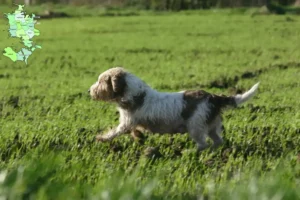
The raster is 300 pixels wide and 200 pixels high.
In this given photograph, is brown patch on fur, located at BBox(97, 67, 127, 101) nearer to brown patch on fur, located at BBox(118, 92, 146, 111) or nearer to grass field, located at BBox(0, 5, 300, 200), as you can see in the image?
brown patch on fur, located at BBox(118, 92, 146, 111)

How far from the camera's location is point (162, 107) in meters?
7.04

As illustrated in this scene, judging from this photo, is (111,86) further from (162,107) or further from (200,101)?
(200,101)

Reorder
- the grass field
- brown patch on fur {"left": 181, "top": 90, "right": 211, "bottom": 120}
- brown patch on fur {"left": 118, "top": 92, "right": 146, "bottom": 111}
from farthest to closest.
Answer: brown patch on fur {"left": 118, "top": 92, "right": 146, "bottom": 111}
brown patch on fur {"left": 181, "top": 90, "right": 211, "bottom": 120}
the grass field

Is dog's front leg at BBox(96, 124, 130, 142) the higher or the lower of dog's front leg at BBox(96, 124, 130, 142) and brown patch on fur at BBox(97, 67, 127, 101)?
the lower

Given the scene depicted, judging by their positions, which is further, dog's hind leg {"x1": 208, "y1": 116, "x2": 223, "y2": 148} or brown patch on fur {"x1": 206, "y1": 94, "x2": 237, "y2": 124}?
dog's hind leg {"x1": 208, "y1": 116, "x2": 223, "y2": 148}

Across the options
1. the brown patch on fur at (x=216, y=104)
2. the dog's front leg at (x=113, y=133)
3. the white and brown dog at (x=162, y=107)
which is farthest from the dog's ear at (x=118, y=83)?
the brown patch on fur at (x=216, y=104)

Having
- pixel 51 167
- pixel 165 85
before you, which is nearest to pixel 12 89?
pixel 165 85

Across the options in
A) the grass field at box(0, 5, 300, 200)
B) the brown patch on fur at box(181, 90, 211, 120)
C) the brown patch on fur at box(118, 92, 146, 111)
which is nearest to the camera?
the grass field at box(0, 5, 300, 200)

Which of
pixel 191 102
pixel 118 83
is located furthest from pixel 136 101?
pixel 191 102

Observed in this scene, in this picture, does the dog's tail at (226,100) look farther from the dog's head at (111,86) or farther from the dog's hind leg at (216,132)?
the dog's head at (111,86)

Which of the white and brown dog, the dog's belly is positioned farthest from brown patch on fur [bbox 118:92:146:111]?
the dog's belly

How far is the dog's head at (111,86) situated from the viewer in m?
7.06

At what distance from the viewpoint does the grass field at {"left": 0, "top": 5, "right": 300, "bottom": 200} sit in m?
3.84

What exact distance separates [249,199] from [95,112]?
18.6 feet
